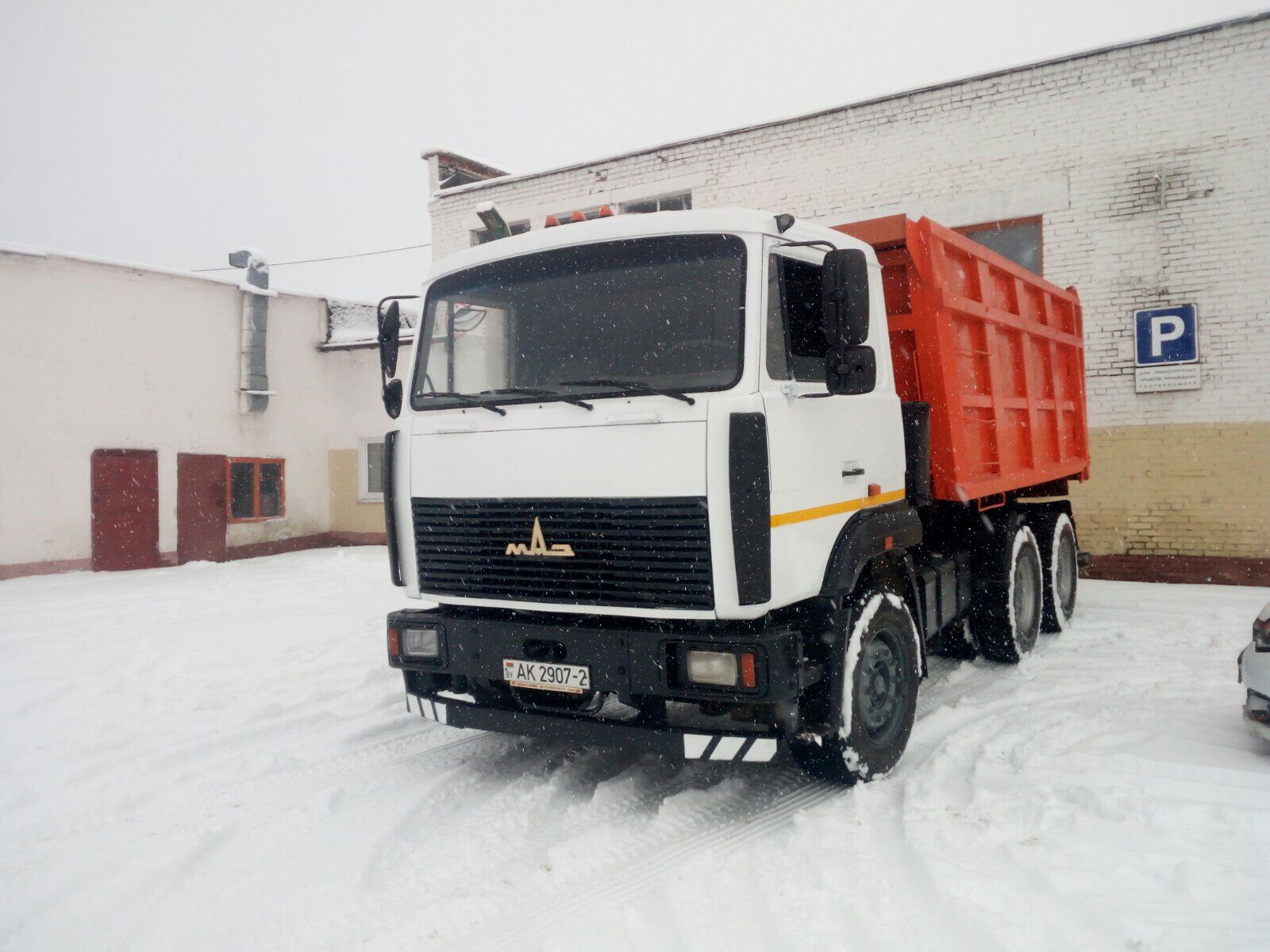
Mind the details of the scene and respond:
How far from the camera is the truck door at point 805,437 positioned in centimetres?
382

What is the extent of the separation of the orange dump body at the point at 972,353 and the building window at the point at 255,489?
13172mm

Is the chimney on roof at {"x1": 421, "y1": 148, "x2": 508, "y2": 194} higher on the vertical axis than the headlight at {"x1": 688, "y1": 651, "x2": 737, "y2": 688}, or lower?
higher

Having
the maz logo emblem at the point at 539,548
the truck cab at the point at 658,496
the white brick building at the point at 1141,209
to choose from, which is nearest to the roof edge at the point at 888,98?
the white brick building at the point at 1141,209

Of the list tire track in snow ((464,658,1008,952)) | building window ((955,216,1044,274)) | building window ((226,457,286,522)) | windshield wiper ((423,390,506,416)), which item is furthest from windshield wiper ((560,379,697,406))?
building window ((226,457,286,522))

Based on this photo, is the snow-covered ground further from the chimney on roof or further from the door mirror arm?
the chimney on roof

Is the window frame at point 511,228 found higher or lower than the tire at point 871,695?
higher

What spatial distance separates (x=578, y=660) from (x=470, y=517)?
858mm

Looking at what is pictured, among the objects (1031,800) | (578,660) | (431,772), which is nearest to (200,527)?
(431,772)

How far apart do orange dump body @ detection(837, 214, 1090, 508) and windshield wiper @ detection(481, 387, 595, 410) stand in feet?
6.81

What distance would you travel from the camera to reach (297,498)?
16.9 m

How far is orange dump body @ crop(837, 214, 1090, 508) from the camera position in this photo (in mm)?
5152

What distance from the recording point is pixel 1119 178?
410 inches

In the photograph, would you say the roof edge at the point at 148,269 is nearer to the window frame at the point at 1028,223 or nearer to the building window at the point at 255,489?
the building window at the point at 255,489

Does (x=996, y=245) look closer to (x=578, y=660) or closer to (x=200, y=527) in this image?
(x=578, y=660)
